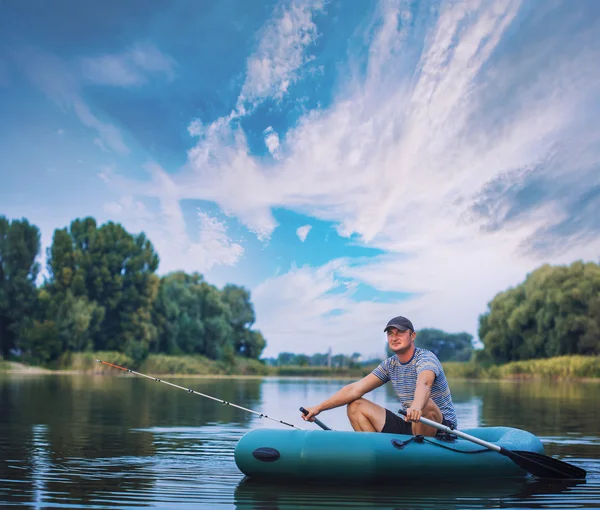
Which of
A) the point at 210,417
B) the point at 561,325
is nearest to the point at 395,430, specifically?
the point at 210,417

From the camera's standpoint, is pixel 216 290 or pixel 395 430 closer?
pixel 395 430

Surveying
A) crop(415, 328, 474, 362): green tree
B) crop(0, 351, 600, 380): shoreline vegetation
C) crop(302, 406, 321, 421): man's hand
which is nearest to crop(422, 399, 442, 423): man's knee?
crop(302, 406, 321, 421): man's hand

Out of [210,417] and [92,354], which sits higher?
[92,354]

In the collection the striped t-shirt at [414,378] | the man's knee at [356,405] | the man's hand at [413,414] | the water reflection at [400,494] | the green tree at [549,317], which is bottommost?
the water reflection at [400,494]

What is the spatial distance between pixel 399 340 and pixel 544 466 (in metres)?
1.67

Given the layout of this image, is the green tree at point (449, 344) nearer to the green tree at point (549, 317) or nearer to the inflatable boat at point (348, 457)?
the green tree at point (549, 317)

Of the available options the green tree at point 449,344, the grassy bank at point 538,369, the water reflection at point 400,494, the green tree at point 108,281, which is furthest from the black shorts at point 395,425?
the green tree at point 449,344

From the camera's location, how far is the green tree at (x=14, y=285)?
5053 cm

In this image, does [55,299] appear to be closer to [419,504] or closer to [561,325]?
[561,325]

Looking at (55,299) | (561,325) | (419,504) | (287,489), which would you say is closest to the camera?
(419,504)

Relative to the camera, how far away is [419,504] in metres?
5.52

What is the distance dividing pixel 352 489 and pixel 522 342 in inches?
1662

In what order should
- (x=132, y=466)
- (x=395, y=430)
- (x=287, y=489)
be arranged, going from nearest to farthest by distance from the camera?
(x=287, y=489) < (x=395, y=430) < (x=132, y=466)

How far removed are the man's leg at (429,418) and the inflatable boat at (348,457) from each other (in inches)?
5.7
